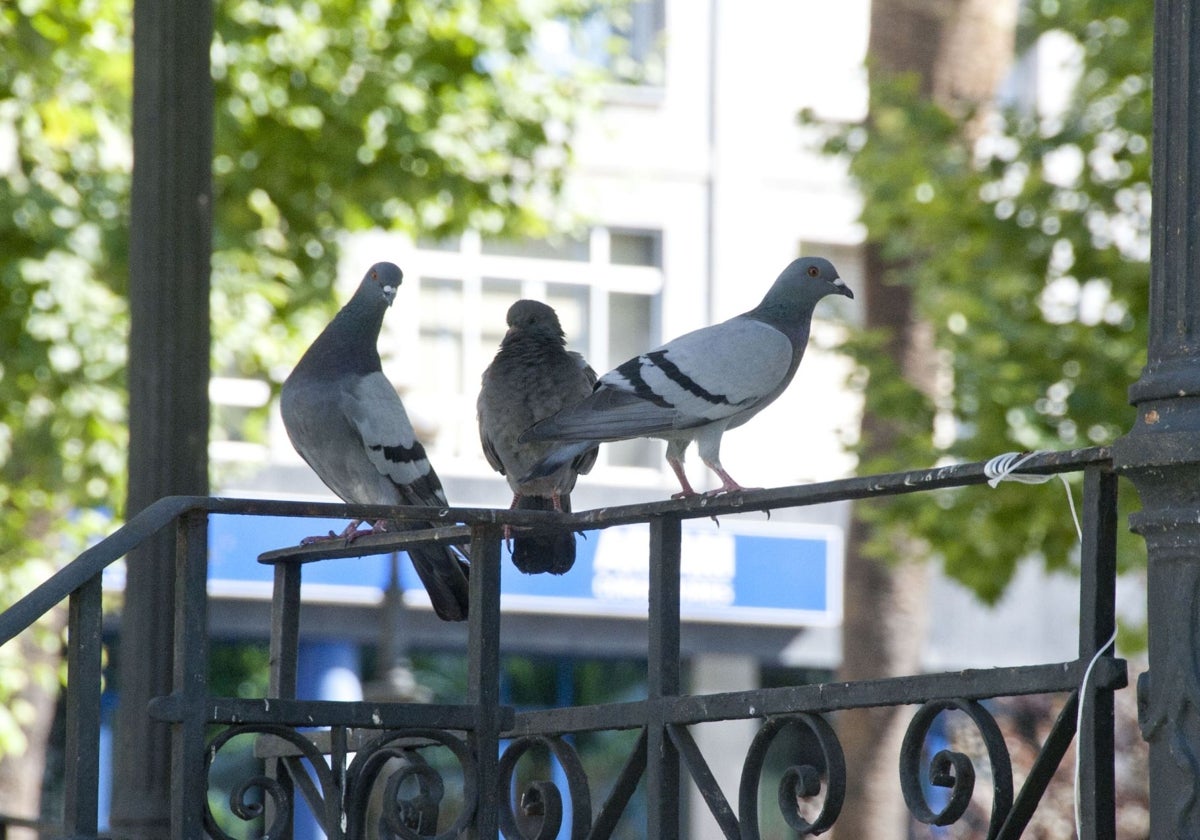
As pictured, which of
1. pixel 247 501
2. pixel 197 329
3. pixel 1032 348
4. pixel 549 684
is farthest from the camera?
pixel 549 684

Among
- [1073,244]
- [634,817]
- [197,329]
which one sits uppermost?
[1073,244]

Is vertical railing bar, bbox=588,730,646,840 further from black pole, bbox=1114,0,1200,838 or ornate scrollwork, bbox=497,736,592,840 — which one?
black pole, bbox=1114,0,1200,838

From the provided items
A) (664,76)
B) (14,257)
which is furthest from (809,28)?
(14,257)

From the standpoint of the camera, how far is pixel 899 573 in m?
10.9

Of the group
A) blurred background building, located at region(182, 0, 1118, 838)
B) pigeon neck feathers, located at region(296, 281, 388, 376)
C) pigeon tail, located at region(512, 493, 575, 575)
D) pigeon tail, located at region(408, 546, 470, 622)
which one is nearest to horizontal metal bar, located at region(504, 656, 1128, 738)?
pigeon tail, located at region(408, 546, 470, 622)

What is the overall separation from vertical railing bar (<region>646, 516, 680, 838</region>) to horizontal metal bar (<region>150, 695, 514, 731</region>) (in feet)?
0.87

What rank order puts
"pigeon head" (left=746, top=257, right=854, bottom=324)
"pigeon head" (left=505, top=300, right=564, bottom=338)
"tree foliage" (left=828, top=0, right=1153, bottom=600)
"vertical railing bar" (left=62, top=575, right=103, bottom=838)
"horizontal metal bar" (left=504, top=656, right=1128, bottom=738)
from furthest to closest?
"tree foliage" (left=828, top=0, right=1153, bottom=600) < "pigeon head" (left=505, top=300, right=564, bottom=338) < "pigeon head" (left=746, top=257, right=854, bottom=324) < "vertical railing bar" (left=62, top=575, right=103, bottom=838) < "horizontal metal bar" (left=504, top=656, right=1128, bottom=738)

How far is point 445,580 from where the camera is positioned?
4.07 m

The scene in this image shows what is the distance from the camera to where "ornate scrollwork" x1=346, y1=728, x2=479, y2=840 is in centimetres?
268

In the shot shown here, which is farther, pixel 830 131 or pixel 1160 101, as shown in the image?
pixel 830 131

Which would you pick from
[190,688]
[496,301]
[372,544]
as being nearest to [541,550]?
[372,544]

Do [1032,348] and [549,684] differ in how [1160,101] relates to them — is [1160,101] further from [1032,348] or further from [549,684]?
[549,684]

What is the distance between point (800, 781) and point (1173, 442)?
2.45 ft

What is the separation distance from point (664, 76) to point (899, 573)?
8.42 metres
